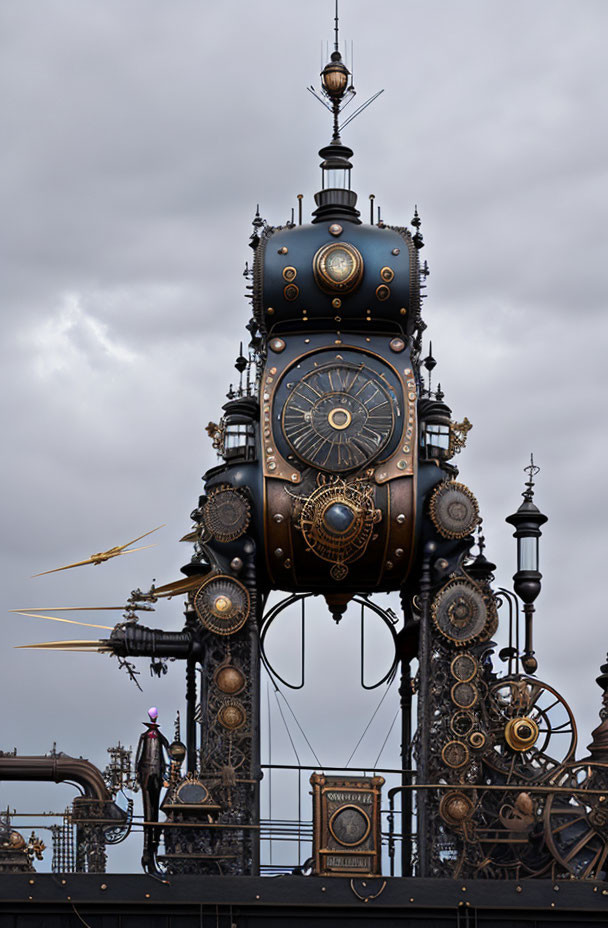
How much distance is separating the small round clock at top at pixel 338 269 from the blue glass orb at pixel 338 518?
5045mm

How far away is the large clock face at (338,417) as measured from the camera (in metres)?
46.1

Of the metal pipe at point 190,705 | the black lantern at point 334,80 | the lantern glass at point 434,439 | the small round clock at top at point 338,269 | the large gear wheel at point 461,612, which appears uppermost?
the black lantern at point 334,80

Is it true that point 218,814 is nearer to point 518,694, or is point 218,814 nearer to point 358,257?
point 518,694

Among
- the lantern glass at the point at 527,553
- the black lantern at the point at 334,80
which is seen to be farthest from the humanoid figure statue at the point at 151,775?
the black lantern at the point at 334,80

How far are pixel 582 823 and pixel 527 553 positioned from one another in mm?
6242

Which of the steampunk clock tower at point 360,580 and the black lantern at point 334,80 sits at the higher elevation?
the black lantern at point 334,80

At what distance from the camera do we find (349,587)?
155 feet

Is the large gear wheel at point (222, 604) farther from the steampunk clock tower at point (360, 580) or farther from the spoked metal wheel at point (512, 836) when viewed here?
the spoked metal wheel at point (512, 836)

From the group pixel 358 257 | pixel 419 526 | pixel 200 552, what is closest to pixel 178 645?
pixel 200 552

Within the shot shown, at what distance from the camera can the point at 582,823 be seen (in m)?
45.8

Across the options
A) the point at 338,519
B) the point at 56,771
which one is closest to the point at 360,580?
the point at 338,519

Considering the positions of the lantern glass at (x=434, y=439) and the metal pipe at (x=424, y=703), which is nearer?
the metal pipe at (x=424, y=703)

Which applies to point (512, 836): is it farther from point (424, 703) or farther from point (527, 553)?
point (527, 553)

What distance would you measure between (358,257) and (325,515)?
6.02 metres
